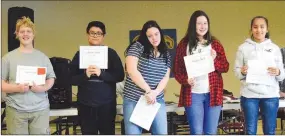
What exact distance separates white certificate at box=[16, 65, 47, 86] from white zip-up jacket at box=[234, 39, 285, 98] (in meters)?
1.61

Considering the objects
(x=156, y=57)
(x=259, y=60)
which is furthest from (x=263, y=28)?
(x=156, y=57)

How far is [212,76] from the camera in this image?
9.05 feet

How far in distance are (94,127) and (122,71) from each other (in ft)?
1.71

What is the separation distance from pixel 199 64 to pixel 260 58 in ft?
1.75

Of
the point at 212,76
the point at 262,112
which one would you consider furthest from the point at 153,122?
the point at 262,112

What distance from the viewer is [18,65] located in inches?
105

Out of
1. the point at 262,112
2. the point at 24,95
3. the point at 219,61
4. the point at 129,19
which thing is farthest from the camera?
the point at 129,19

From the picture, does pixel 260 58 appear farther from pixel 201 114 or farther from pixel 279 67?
pixel 201 114

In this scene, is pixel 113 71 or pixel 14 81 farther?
pixel 113 71

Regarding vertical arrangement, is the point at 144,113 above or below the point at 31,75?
below

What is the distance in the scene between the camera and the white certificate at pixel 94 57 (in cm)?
286

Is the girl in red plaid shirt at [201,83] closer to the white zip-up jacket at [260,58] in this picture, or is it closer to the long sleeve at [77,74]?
the white zip-up jacket at [260,58]

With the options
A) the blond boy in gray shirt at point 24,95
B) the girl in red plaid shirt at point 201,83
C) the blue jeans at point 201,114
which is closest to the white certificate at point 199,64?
the girl in red plaid shirt at point 201,83

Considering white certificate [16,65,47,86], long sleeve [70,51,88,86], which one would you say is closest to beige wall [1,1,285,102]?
long sleeve [70,51,88,86]
